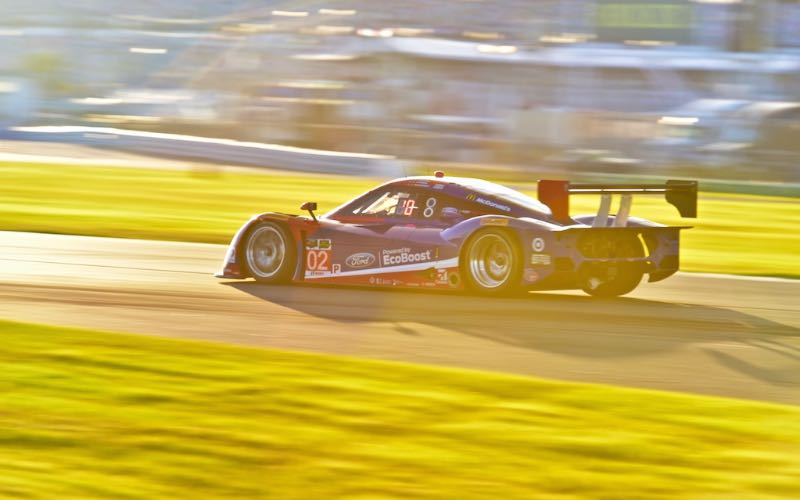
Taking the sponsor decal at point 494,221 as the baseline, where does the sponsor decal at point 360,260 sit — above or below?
below

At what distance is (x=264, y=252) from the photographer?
1252 cm

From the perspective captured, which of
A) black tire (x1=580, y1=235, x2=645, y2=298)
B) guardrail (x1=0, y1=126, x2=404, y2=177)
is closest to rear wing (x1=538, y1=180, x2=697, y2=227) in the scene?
black tire (x1=580, y1=235, x2=645, y2=298)

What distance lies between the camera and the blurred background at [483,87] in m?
42.2

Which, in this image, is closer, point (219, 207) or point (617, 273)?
point (617, 273)

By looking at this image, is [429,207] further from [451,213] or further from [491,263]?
[491,263]

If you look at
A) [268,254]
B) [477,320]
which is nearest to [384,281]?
[268,254]

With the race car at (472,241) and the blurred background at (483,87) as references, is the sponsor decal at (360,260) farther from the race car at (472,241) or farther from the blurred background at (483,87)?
the blurred background at (483,87)

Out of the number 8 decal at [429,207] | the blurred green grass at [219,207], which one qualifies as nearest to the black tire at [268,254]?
the number 8 decal at [429,207]

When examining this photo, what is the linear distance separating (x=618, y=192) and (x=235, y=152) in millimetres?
26313

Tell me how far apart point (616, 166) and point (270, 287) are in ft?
89.4

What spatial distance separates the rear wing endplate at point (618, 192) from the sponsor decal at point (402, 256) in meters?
1.15

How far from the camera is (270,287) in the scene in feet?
39.9

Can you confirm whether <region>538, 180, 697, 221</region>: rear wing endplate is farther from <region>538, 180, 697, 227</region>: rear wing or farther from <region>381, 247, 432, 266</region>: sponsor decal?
<region>381, 247, 432, 266</region>: sponsor decal

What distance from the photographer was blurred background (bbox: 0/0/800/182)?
42250 mm
